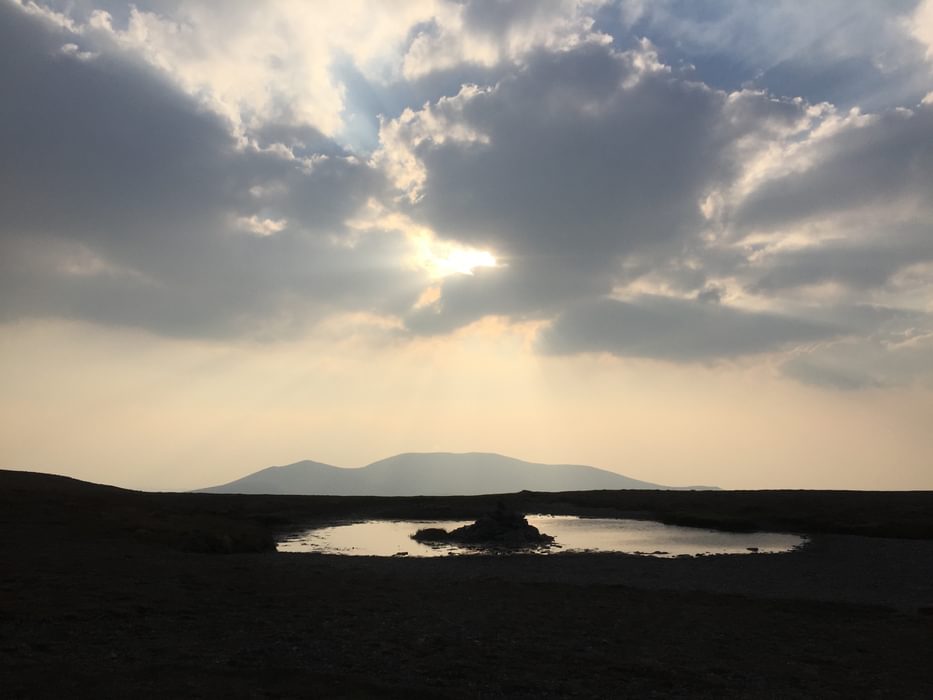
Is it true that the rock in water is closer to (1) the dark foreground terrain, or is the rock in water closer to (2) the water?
(2) the water

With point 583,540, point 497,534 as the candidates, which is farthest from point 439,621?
point 583,540

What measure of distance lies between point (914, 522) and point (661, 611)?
43.9 m

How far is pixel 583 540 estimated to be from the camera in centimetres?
4584

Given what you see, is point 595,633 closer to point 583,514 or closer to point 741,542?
point 741,542

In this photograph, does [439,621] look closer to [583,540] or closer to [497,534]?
[497,534]

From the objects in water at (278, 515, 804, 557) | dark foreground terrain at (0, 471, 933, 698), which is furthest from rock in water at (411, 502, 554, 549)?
dark foreground terrain at (0, 471, 933, 698)

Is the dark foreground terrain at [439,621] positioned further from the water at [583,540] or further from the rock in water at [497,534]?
the rock in water at [497,534]

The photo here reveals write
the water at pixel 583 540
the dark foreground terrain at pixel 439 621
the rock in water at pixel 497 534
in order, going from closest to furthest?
the dark foreground terrain at pixel 439 621 < the water at pixel 583 540 < the rock in water at pixel 497 534

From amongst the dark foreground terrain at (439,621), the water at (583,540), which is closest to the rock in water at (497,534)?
the water at (583,540)

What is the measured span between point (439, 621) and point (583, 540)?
1121 inches

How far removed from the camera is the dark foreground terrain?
13469 millimetres

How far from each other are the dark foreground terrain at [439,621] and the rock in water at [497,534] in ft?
26.3

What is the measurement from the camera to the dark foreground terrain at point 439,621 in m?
13.5

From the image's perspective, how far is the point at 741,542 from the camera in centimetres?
4528
